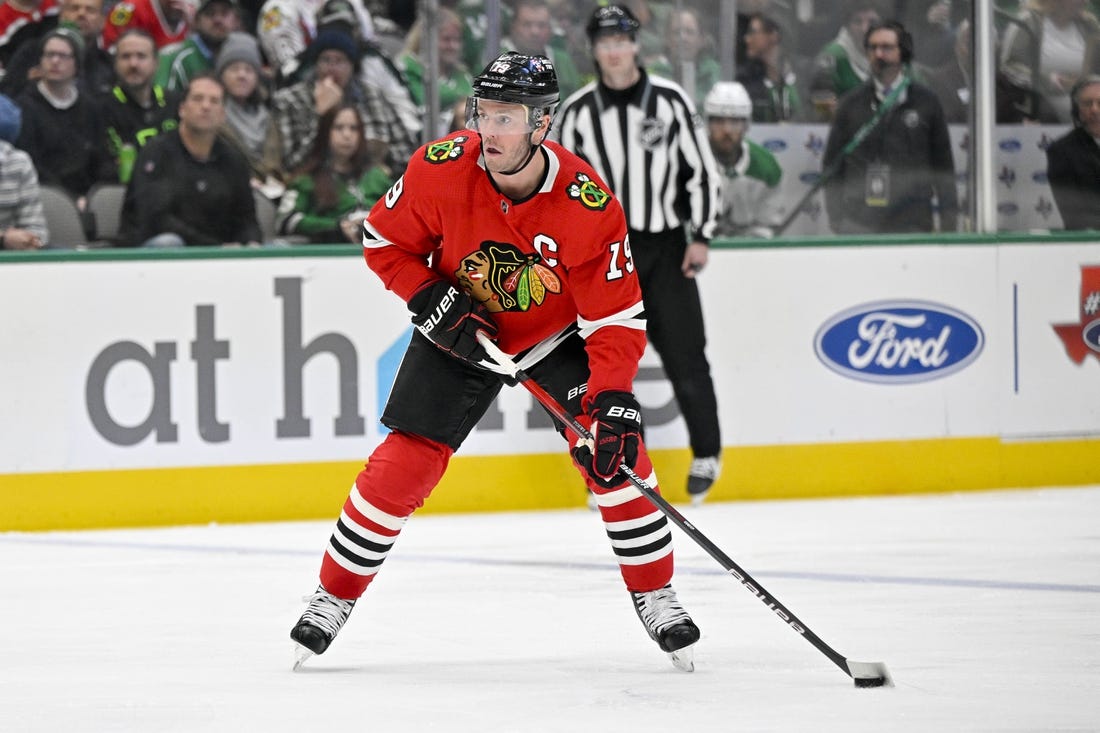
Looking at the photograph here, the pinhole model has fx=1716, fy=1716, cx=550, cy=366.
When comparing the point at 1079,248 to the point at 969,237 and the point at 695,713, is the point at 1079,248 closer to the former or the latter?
the point at 969,237

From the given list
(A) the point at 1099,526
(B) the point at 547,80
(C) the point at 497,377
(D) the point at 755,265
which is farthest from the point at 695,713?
(D) the point at 755,265

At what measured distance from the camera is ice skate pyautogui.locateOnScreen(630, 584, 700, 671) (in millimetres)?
3129

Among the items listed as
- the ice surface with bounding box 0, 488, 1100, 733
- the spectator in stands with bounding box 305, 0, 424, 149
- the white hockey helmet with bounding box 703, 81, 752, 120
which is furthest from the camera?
the white hockey helmet with bounding box 703, 81, 752, 120

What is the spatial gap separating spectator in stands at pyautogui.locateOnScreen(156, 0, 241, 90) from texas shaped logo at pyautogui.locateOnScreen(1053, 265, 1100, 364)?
290 cm

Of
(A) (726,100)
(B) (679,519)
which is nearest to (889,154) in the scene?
(A) (726,100)

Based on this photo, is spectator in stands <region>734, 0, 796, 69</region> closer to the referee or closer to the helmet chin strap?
the referee

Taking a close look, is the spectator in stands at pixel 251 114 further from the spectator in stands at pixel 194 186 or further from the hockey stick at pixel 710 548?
the hockey stick at pixel 710 548

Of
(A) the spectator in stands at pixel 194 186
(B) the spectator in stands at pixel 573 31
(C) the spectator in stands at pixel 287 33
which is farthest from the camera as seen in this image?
(B) the spectator in stands at pixel 573 31

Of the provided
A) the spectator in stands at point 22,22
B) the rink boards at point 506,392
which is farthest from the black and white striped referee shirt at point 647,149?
the spectator in stands at point 22,22

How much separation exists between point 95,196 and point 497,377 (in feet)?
7.90

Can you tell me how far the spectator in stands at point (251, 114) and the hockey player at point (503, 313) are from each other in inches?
87.4

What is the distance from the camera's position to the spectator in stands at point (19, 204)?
512cm

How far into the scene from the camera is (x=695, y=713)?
281 cm

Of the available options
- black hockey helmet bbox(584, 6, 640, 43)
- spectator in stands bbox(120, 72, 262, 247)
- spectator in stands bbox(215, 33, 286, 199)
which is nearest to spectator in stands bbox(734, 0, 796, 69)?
black hockey helmet bbox(584, 6, 640, 43)
